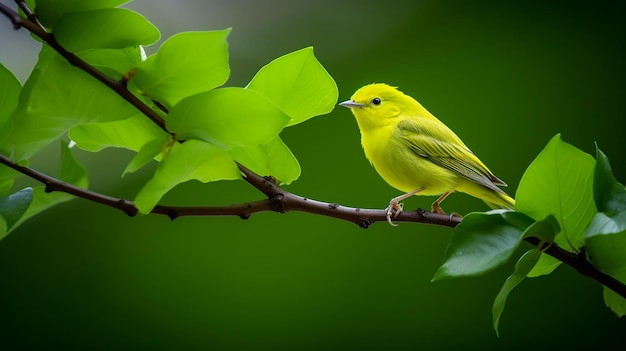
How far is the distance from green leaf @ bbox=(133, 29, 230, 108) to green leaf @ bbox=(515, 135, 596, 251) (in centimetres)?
14

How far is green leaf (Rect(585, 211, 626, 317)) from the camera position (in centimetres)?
26

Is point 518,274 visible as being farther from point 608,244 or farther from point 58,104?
point 58,104

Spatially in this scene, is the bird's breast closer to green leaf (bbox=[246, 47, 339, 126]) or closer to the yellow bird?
the yellow bird

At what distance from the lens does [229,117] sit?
29 centimetres

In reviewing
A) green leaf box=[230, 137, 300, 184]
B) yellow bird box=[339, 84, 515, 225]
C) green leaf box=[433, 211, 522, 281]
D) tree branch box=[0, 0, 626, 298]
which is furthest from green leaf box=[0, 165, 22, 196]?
yellow bird box=[339, 84, 515, 225]

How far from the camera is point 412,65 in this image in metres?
1.36

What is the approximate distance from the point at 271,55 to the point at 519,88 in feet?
1.72

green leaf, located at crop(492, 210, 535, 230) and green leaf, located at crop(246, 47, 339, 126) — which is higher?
green leaf, located at crop(246, 47, 339, 126)

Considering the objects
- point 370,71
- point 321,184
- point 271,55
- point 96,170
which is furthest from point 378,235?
point 96,170

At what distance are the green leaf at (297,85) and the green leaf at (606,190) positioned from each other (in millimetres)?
133

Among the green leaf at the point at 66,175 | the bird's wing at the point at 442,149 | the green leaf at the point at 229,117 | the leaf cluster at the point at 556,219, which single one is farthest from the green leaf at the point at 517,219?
the bird's wing at the point at 442,149

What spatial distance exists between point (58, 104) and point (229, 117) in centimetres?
7

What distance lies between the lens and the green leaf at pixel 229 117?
29cm

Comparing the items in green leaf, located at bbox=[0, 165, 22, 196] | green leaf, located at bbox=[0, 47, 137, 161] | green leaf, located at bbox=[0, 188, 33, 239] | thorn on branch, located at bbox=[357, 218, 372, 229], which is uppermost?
green leaf, located at bbox=[0, 47, 137, 161]
